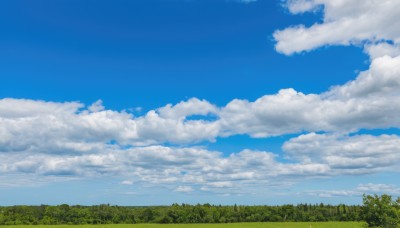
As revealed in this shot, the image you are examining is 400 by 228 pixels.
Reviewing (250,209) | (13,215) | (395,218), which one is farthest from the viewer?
(250,209)

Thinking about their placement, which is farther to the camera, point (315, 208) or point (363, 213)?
point (315, 208)

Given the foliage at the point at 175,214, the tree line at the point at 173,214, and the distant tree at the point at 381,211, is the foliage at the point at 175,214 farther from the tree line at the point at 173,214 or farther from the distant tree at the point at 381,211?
the distant tree at the point at 381,211

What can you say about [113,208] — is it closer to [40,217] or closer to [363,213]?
[40,217]

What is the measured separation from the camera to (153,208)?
11788cm

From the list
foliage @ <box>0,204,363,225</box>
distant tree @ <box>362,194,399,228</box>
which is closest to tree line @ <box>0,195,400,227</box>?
foliage @ <box>0,204,363,225</box>

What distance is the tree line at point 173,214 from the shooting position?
109875mm

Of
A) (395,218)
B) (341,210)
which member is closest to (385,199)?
(395,218)

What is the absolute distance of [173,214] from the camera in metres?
110

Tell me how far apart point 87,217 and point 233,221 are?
36.4m

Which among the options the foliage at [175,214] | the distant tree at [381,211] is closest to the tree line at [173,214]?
the foliage at [175,214]

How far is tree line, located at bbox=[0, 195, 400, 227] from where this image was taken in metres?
110

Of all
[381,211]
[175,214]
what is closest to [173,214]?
[175,214]

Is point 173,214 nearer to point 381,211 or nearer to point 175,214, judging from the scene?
point 175,214

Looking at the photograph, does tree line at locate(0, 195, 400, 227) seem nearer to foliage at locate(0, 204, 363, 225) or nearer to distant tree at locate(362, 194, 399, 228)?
foliage at locate(0, 204, 363, 225)
